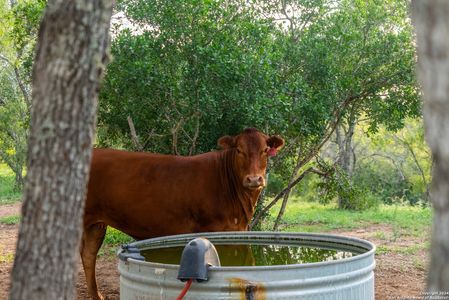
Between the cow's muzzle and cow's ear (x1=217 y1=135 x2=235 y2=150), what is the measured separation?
48 cm

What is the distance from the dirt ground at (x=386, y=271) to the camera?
8.20 m

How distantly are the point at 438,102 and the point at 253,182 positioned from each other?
555cm

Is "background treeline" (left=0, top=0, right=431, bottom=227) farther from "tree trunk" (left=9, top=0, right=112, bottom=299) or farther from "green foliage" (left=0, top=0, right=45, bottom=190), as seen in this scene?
"green foliage" (left=0, top=0, right=45, bottom=190)

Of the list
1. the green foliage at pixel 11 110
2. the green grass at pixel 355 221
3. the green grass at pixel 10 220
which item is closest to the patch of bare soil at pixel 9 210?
the green grass at pixel 10 220

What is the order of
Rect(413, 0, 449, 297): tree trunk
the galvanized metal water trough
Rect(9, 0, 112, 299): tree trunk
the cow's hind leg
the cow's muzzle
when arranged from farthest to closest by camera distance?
1. the cow's hind leg
2. the cow's muzzle
3. the galvanized metal water trough
4. Rect(9, 0, 112, 299): tree trunk
5. Rect(413, 0, 449, 297): tree trunk

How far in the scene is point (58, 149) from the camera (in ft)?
9.75

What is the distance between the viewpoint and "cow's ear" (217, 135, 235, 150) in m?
7.72

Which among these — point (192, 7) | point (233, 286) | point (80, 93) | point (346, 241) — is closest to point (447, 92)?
point (80, 93)

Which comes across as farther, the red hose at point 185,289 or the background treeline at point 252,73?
the background treeline at point 252,73

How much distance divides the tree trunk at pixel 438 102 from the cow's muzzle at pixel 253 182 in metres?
5.47

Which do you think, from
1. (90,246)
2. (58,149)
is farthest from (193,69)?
(58,149)

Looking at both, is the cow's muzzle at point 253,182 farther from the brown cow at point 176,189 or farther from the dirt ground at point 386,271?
the dirt ground at point 386,271

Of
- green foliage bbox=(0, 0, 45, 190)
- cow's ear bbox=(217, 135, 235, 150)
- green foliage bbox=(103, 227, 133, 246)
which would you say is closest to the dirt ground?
green foliage bbox=(103, 227, 133, 246)

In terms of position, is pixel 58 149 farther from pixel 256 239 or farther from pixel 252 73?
pixel 252 73
